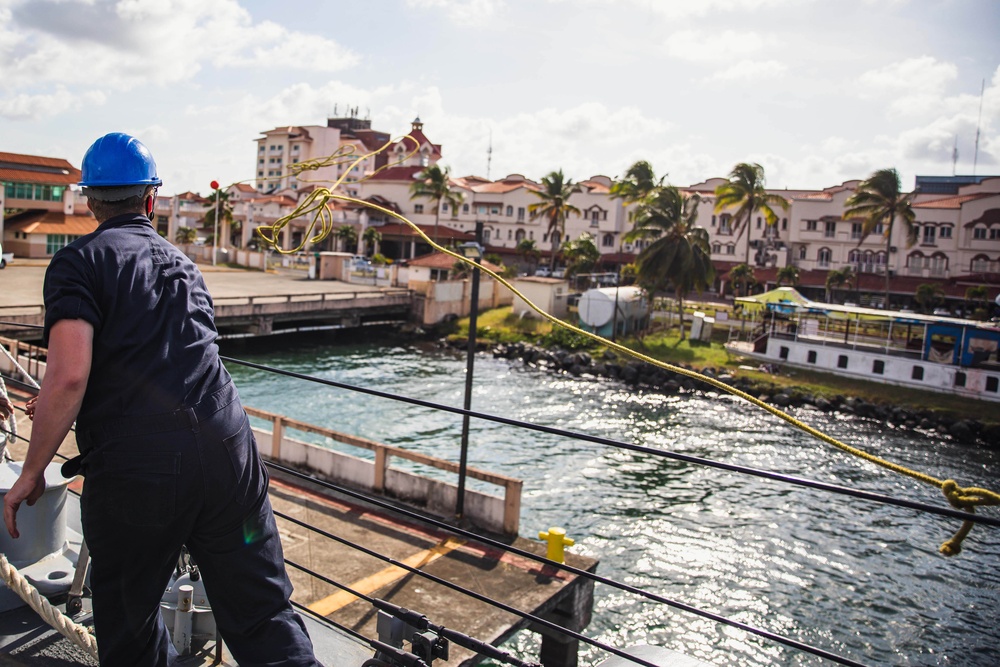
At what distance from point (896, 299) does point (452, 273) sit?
27.7 metres

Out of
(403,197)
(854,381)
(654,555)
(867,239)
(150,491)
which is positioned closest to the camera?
(150,491)

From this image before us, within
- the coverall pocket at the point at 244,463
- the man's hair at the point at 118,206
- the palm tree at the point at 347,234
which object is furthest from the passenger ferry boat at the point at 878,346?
the palm tree at the point at 347,234

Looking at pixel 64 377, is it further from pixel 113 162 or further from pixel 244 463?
pixel 113 162

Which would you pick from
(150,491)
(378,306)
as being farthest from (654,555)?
(378,306)

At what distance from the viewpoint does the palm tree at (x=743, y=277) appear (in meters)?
45.4

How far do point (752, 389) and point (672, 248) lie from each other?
31.0ft

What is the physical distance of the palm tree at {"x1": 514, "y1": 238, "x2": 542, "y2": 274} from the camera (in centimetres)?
5584

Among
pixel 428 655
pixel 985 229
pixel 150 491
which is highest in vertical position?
pixel 985 229

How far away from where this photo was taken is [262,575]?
7.22 ft

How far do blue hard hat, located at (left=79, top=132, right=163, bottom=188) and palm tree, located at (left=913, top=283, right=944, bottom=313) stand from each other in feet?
162

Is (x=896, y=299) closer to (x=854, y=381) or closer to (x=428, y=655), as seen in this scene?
(x=854, y=381)

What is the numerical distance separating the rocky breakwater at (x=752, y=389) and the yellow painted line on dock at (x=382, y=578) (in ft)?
57.3

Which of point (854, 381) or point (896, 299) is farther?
point (896, 299)

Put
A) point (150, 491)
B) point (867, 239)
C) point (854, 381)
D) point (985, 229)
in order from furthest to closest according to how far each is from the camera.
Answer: point (867, 239)
point (985, 229)
point (854, 381)
point (150, 491)
